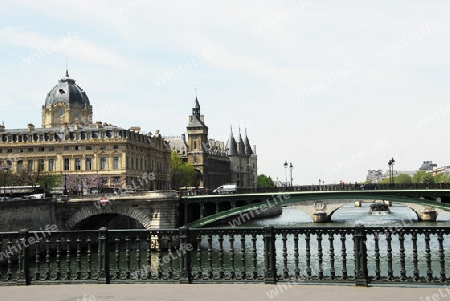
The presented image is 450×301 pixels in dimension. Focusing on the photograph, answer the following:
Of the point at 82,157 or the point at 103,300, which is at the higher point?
the point at 82,157

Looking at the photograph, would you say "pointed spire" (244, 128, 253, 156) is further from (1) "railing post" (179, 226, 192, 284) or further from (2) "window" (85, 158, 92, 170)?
(1) "railing post" (179, 226, 192, 284)

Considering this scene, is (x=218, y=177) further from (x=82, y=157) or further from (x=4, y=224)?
(x=4, y=224)

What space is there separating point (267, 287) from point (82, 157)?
70.7 meters

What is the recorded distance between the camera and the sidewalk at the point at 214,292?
408 inches

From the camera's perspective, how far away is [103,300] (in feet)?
35.4

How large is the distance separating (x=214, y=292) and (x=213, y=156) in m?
132

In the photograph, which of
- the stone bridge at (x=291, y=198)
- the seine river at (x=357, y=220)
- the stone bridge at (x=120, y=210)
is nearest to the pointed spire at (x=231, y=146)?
the seine river at (x=357, y=220)

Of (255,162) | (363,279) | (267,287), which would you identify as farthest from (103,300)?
(255,162)

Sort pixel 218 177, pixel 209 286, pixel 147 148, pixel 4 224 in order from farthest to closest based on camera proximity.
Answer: pixel 218 177, pixel 147 148, pixel 4 224, pixel 209 286

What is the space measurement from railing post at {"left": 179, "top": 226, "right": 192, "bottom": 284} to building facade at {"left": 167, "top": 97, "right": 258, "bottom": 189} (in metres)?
119

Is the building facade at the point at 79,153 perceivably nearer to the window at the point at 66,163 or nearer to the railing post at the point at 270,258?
the window at the point at 66,163

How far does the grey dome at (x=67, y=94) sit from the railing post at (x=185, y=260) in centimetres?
8639

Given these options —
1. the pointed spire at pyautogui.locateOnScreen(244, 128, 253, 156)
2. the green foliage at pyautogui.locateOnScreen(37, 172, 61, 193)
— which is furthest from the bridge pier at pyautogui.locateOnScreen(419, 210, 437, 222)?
the pointed spire at pyautogui.locateOnScreen(244, 128, 253, 156)

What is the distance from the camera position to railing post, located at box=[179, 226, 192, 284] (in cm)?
1220
